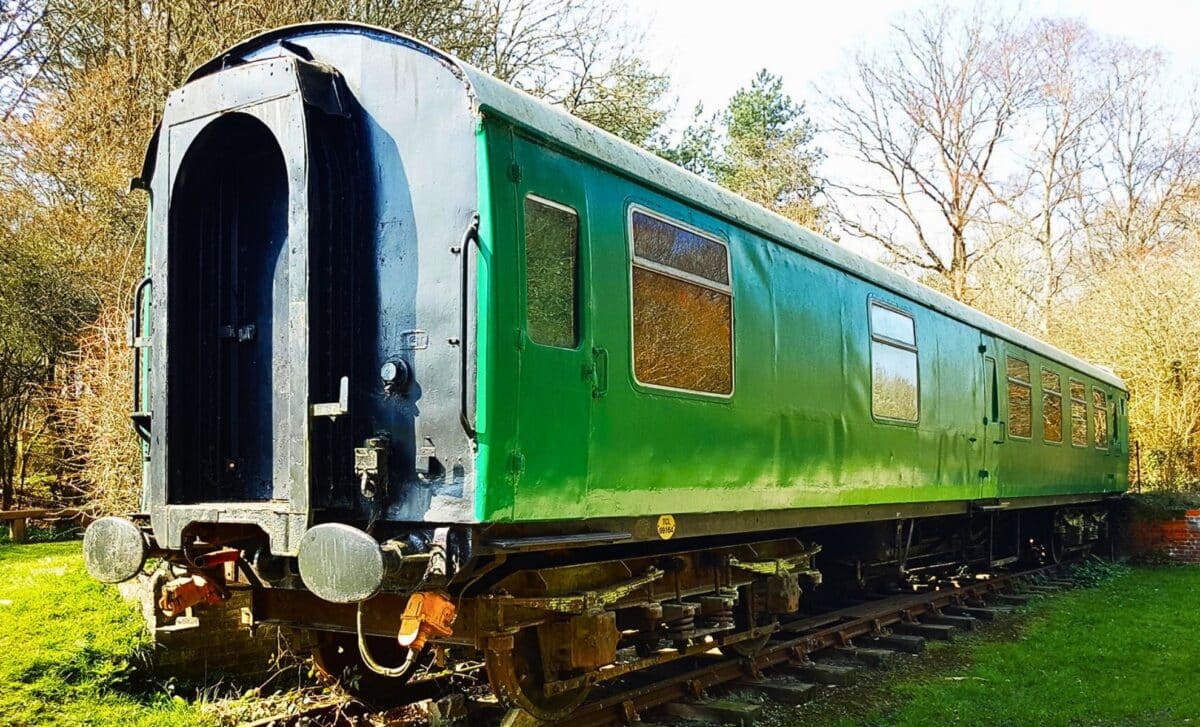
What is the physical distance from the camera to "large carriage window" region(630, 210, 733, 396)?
5445mm

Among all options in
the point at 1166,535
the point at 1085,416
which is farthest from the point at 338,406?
Answer: the point at 1166,535

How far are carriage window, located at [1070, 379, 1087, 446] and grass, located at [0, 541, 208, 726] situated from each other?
12.1 metres

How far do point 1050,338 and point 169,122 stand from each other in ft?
77.8

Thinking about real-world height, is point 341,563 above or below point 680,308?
below

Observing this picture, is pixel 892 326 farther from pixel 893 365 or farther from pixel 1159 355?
pixel 1159 355

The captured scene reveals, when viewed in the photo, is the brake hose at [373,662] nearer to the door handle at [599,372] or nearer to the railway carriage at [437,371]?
Result: the railway carriage at [437,371]

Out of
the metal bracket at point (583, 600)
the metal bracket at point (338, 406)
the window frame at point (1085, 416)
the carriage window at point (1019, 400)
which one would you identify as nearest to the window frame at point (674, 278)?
the metal bracket at point (583, 600)

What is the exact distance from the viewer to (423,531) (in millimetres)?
4422

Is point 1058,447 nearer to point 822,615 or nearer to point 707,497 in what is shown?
point 822,615

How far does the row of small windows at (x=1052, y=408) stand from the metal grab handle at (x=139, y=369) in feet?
30.3

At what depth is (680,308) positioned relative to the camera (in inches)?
227

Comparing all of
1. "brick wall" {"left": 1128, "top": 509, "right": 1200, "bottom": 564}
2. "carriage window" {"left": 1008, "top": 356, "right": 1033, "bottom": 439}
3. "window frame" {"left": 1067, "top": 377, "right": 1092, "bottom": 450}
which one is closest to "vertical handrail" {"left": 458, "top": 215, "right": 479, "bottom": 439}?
"carriage window" {"left": 1008, "top": 356, "right": 1033, "bottom": 439}

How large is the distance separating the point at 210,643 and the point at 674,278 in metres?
4.06

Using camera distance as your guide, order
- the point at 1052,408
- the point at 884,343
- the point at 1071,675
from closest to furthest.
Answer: the point at 1071,675
the point at 884,343
the point at 1052,408
